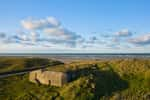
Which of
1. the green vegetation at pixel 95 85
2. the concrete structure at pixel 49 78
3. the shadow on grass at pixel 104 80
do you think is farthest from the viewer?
the concrete structure at pixel 49 78

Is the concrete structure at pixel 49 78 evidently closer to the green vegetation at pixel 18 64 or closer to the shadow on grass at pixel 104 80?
the shadow on grass at pixel 104 80

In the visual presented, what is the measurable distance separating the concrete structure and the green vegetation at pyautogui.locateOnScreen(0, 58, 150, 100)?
1410 millimetres

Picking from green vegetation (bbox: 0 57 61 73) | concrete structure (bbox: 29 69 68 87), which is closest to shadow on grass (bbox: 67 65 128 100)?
concrete structure (bbox: 29 69 68 87)

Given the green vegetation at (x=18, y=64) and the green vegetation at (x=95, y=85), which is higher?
the green vegetation at (x=18, y=64)

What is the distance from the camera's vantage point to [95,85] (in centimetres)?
6394

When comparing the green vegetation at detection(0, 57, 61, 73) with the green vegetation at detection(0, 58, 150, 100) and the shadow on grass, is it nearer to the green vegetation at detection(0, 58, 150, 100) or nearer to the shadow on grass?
the green vegetation at detection(0, 58, 150, 100)

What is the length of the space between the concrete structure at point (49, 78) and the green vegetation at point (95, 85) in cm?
141

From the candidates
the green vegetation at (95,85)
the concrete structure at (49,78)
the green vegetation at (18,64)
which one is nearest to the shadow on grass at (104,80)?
the green vegetation at (95,85)

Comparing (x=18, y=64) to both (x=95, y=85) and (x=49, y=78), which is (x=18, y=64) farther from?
(x=95, y=85)

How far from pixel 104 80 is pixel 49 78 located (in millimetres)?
12373

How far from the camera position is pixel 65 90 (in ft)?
204

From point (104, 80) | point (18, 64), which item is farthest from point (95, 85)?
point (18, 64)

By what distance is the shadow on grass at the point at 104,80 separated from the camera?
Result: 6234cm

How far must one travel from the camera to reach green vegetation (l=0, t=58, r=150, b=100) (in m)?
60.2
